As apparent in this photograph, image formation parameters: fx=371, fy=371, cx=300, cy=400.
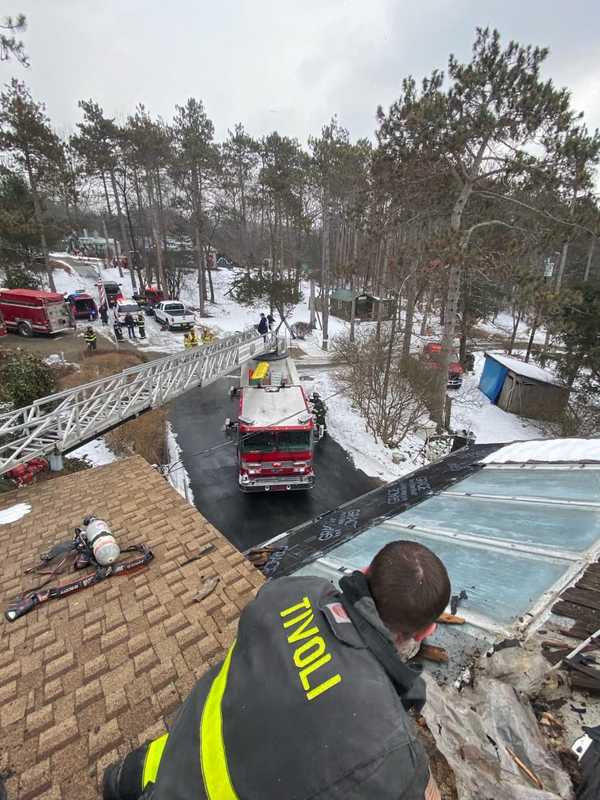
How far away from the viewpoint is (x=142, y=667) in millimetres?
3139

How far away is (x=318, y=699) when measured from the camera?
1.13 m

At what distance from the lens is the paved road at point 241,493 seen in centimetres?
898

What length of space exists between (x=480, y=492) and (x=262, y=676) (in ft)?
18.5

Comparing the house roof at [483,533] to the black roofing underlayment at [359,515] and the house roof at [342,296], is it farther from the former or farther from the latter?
the house roof at [342,296]

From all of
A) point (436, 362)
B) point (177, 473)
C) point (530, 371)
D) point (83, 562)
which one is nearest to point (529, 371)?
point (530, 371)

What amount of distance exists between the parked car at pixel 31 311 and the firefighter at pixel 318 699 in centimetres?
2345

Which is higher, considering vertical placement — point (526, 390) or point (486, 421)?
point (526, 390)

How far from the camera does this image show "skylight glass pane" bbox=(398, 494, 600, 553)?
413 centimetres

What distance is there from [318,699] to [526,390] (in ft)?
68.0

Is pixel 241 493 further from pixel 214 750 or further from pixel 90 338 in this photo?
pixel 90 338

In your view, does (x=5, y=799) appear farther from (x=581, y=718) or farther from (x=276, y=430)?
(x=276, y=430)

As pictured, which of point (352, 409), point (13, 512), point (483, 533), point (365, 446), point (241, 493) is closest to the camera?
point (483, 533)

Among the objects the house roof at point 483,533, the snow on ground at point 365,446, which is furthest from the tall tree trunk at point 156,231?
the house roof at point 483,533

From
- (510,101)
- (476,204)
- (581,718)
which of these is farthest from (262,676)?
(476,204)
